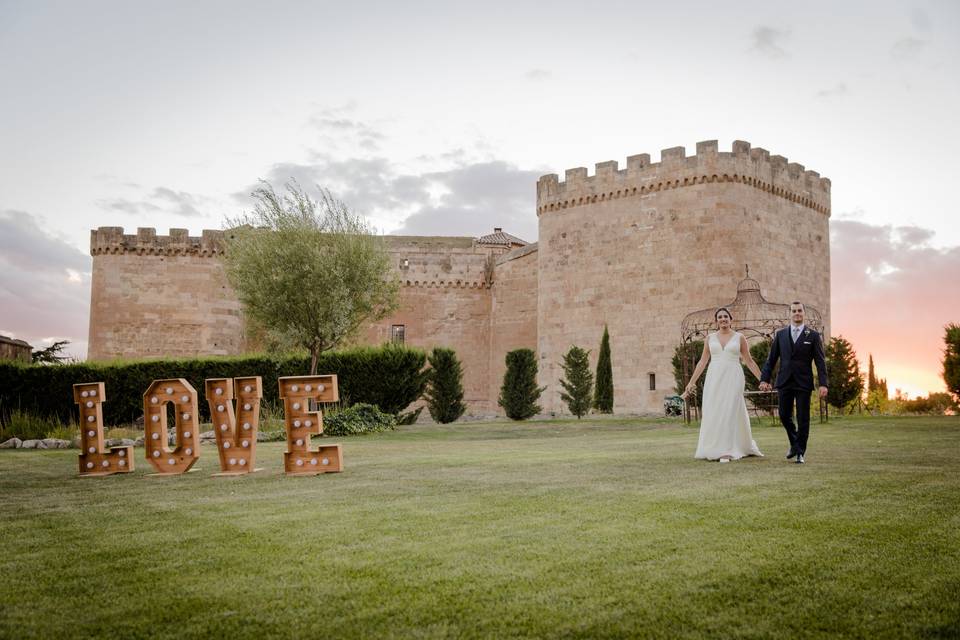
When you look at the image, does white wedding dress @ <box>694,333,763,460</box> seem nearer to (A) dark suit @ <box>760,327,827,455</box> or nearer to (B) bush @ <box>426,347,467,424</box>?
(A) dark suit @ <box>760,327,827,455</box>

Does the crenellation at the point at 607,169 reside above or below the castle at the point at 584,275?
above

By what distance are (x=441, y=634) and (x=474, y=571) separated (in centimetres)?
89

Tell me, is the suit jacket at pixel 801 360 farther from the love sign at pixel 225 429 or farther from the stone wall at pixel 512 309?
the stone wall at pixel 512 309

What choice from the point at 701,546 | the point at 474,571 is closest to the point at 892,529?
the point at 701,546

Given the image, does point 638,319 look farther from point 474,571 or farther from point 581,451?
point 474,571

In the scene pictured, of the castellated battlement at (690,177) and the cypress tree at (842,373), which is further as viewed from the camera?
the castellated battlement at (690,177)

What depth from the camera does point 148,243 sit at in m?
33.3

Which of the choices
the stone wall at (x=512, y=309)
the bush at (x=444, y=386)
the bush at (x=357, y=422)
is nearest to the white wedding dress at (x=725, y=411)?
the bush at (x=357, y=422)

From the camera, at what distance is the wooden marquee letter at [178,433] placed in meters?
9.55

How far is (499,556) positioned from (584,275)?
85.3 ft

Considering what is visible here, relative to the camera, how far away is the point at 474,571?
13.7 feet

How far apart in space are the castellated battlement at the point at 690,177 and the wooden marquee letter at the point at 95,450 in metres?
22.2

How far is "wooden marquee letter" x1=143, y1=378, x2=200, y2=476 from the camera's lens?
955cm

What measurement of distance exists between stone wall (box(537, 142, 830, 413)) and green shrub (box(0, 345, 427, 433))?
8.38 m
